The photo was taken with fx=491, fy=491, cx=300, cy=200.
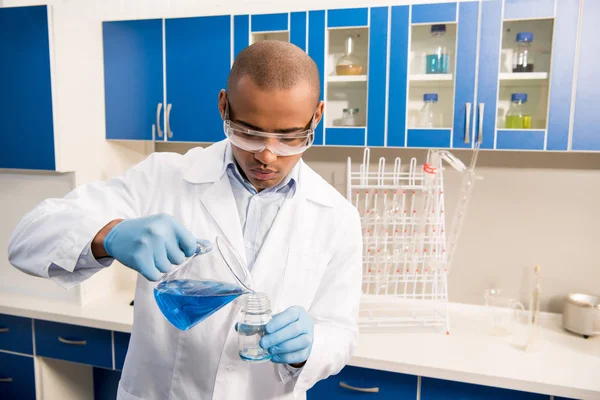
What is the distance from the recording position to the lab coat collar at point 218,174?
135cm

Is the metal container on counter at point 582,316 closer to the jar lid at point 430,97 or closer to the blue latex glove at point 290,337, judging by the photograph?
the jar lid at point 430,97

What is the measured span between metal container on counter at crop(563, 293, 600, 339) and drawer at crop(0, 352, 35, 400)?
2.49 m

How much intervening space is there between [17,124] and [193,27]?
93 cm

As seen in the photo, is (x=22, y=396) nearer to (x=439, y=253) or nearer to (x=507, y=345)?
(x=439, y=253)

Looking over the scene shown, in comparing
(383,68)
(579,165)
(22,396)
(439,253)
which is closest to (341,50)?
(383,68)

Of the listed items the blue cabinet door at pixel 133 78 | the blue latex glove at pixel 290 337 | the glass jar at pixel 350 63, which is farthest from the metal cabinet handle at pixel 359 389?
the blue cabinet door at pixel 133 78

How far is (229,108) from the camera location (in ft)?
3.69

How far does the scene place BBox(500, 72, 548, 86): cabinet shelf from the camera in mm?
1995

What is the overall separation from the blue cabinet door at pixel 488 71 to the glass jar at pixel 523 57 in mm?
93

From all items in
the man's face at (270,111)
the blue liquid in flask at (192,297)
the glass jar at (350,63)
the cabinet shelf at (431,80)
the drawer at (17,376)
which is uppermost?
the glass jar at (350,63)

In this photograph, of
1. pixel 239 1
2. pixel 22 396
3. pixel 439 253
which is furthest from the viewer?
pixel 239 1

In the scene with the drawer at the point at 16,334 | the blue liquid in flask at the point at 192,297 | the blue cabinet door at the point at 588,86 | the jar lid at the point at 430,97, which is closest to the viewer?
the blue liquid in flask at the point at 192,297

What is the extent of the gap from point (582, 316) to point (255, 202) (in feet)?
5.25

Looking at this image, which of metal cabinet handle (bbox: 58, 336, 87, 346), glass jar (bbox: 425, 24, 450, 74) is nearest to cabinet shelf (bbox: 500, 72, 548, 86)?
glass jar (bbox: 425, 24, 450, 74)
